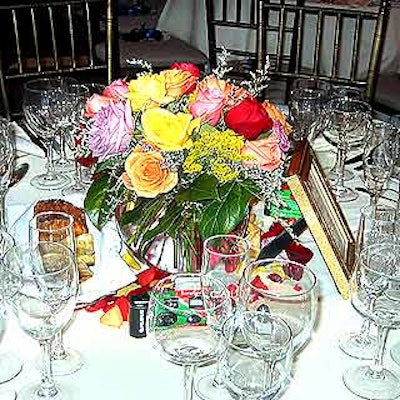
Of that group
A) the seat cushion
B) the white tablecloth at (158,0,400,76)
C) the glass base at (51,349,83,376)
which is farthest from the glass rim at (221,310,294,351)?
the seat cushion

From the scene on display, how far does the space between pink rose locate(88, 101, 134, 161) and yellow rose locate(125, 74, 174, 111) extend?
0.5 inches

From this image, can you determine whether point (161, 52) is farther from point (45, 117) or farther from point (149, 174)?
point (149, 174)

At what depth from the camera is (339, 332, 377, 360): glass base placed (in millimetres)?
987

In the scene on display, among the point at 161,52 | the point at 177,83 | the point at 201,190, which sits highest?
the point at 177,83

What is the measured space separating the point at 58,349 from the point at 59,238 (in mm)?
167

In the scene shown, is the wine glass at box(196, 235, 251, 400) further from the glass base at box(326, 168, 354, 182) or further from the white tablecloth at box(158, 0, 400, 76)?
the white tablecloth at box(158, 0, 400, 76)

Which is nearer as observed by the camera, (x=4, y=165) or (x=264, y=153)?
(x=264, y=153)

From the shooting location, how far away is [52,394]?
89 cm

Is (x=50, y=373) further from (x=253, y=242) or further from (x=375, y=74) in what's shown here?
(x=375, y=74)

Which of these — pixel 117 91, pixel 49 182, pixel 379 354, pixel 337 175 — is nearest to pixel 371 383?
pixel 379 354

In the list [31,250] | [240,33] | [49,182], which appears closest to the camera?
[31,250]

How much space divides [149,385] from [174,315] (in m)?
0.11

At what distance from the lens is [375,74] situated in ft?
6.84

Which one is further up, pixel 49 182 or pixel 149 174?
pixel 149 174
